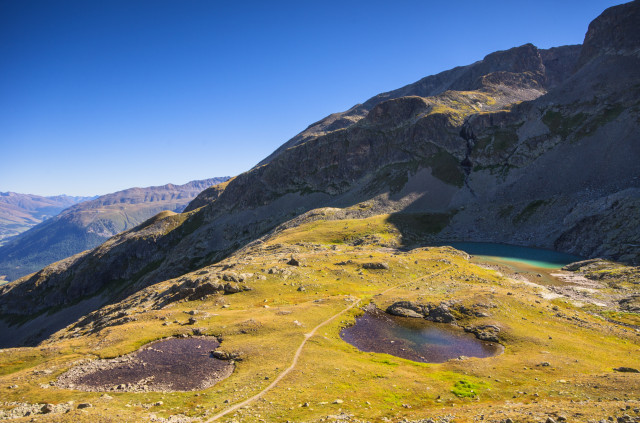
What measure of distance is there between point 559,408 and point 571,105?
201722 mm

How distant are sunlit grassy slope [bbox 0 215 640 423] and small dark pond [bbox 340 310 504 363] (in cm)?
223

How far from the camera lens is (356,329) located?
4744cm

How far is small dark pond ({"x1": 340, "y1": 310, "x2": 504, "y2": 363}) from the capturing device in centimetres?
4047

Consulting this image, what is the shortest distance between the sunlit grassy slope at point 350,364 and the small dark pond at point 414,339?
7.33 feet

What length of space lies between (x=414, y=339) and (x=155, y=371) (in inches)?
1280

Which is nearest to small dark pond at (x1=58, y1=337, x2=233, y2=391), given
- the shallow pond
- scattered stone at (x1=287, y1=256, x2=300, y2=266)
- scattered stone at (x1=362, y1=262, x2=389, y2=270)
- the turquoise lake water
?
scattered stone at (x1=287, y1=256, x2=300, y2=266)

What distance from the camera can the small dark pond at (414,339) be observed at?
1593 inches

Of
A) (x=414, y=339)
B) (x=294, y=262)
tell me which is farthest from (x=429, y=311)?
(x=294, y=262)

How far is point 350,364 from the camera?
34.5 meters

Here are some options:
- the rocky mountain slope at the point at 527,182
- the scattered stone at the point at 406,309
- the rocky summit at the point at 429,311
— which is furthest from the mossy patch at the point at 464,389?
the rocky mountain slope at the point at 527,182

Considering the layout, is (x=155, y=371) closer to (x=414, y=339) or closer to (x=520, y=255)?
(x=414, y=339)

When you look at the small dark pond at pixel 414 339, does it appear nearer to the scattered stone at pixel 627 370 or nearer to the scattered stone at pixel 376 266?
the scattered stone at pixel 627 370

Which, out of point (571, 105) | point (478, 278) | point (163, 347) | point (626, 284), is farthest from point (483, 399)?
point (571, 105)

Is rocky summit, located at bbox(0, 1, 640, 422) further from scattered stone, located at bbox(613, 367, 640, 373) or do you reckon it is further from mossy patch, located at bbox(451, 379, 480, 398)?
scattered stone, located at bbox(613, 367, 640, 373)
